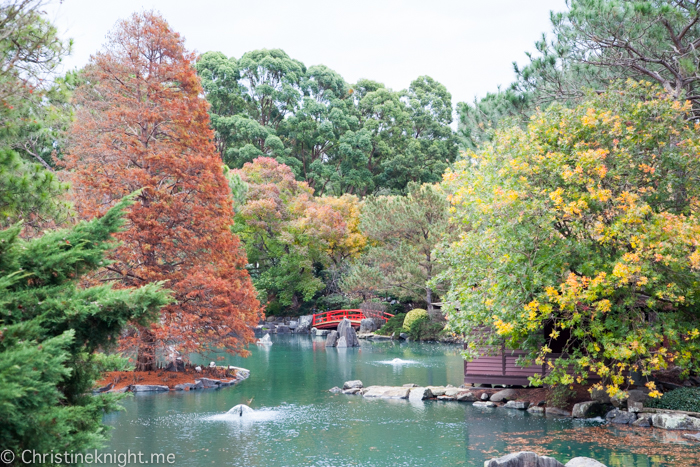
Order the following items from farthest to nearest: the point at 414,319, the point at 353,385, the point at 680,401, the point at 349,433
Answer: the point at 414,319
the point at 353,385
the point at 349,433
the point at 680,401

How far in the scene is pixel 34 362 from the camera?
11.1 ft

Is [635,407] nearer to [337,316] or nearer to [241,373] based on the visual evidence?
[241,373]

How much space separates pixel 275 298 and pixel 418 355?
12.7 metres

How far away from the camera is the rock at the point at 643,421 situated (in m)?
9.17

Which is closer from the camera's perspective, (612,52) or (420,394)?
(612,52)

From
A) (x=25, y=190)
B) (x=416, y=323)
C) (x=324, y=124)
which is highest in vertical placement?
(x=324, y=124)

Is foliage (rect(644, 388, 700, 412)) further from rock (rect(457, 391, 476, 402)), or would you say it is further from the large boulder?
the large boulder

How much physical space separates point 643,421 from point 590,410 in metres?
0.86

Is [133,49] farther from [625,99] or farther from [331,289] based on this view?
[331,289]

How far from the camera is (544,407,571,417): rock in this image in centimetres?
1016

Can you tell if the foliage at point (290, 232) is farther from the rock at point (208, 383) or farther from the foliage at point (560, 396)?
the foliage at point (560, 396)

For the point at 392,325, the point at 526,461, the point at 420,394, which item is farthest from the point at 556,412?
the point at 392,325

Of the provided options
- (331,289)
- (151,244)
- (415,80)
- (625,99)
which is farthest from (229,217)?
(415,80)

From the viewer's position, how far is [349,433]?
368 inches
